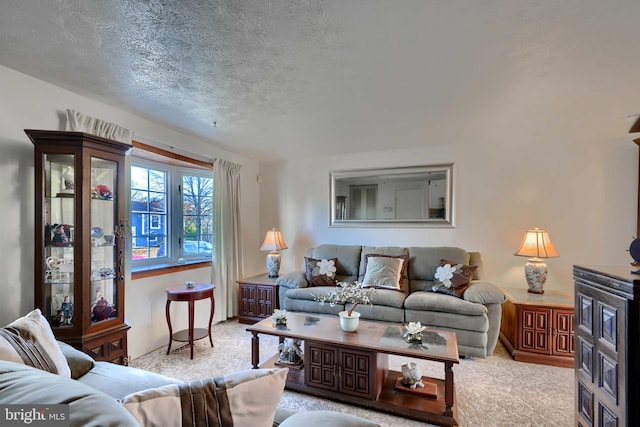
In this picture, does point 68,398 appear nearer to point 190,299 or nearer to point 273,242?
point 190,299

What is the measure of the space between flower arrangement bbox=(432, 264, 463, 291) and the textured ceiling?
1.57 metres

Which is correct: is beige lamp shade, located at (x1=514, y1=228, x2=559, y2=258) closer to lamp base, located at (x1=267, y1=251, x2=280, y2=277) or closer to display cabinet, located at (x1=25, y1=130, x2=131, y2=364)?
lamp base, located at (x1=267, y1=251, x2=280, y2=277)

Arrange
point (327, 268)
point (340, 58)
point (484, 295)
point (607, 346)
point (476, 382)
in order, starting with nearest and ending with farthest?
point (607, 346) < point (340, 58) < point (476, 382) < point (484, 295) < point (327, 268)

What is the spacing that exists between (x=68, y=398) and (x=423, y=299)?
117 inches

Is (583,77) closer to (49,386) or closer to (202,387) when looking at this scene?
(202,387)

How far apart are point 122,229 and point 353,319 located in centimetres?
197

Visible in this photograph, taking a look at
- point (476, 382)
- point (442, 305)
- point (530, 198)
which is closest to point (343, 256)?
point (442, 305)

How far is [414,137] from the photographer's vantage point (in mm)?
3555

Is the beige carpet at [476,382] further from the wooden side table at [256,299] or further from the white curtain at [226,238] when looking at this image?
the white curtain at [226,238]

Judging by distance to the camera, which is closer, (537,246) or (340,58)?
(340,58)

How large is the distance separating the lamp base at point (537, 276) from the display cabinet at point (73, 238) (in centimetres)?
394

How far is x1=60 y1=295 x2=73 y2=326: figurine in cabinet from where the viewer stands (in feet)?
6.66

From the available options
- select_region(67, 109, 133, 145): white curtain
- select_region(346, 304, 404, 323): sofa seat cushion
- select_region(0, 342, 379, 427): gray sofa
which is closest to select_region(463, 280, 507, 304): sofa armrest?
select_region(346, 304, 404, 323): sofa seat cushion

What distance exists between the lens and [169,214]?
358 cm
